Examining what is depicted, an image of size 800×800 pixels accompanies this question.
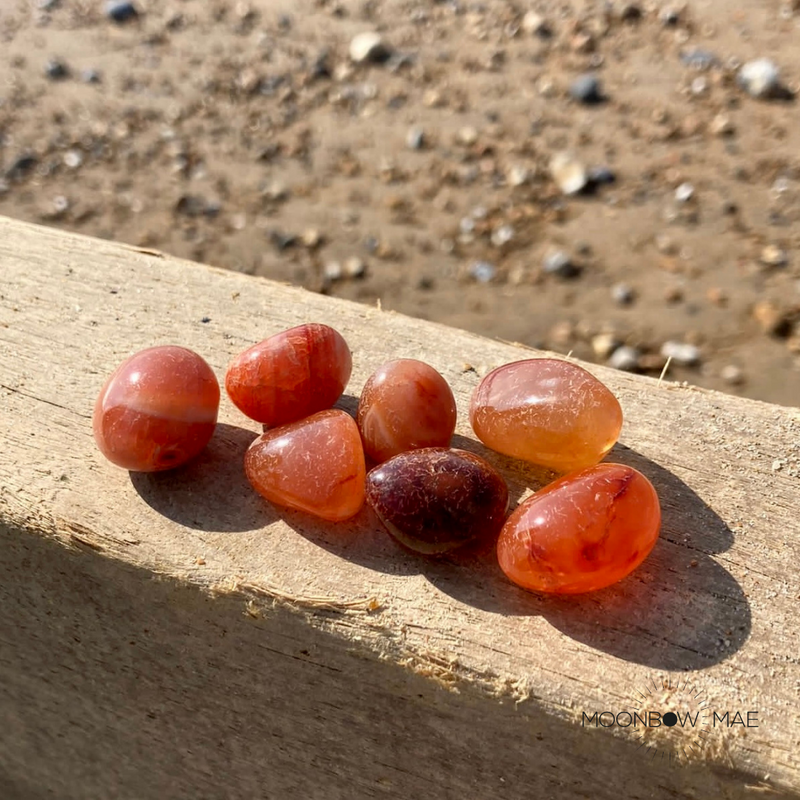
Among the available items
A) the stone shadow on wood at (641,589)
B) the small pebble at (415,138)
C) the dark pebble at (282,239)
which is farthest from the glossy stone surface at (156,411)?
the small pebble at (415,138)

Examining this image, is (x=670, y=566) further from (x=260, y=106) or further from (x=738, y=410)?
(x=260, y=106)

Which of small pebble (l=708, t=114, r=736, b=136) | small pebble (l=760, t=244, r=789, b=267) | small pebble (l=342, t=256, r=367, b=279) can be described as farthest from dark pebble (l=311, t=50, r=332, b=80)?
small pebble (l=760, t=244, r=789, b=267)

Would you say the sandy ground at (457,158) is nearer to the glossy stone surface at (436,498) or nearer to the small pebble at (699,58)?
the small pebble at (699,58)

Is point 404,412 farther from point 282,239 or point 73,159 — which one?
point 73,159

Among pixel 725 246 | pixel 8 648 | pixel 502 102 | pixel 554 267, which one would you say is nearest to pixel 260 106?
pixel 502 102

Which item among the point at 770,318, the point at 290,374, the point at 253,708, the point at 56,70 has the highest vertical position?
the point at 56,70

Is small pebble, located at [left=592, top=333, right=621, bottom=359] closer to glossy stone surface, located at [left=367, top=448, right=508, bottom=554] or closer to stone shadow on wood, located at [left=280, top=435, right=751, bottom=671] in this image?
stone shadow on wood, located at [left=280, top=435, right=751, bottom=671]

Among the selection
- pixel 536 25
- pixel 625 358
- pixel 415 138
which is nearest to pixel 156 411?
pixel 625 358
